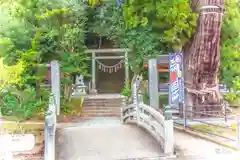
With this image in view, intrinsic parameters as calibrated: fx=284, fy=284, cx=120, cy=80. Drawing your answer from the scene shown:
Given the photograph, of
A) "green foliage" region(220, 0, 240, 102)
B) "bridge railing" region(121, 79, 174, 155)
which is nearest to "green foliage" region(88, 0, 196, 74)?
"bridge railing" region(121, 79, 174, 155)

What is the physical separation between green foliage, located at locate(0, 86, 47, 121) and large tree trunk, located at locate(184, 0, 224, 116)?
3706mm

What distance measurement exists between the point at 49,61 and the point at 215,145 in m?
4.64

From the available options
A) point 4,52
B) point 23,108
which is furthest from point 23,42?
point 23,108

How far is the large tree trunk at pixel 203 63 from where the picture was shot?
6.86 metres

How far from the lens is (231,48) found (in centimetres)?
790

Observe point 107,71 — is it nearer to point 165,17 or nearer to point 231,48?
point 165,17

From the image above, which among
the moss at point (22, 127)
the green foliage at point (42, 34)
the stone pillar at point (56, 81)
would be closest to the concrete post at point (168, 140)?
the moss at point (22, 127)

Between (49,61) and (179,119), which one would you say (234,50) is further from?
(49,61)

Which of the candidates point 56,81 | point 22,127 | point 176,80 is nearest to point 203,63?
point 176,80

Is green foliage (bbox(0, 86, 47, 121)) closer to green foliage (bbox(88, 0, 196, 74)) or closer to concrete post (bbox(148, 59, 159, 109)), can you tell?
green foliage (bbox(88, 0, 196, 74))

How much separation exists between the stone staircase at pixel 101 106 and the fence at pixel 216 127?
277cm

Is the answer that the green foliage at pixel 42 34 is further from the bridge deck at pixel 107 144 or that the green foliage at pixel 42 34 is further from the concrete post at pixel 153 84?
the bridge deck at pixel 107 144

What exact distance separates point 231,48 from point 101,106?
14.4 feet

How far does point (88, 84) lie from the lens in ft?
35.4
